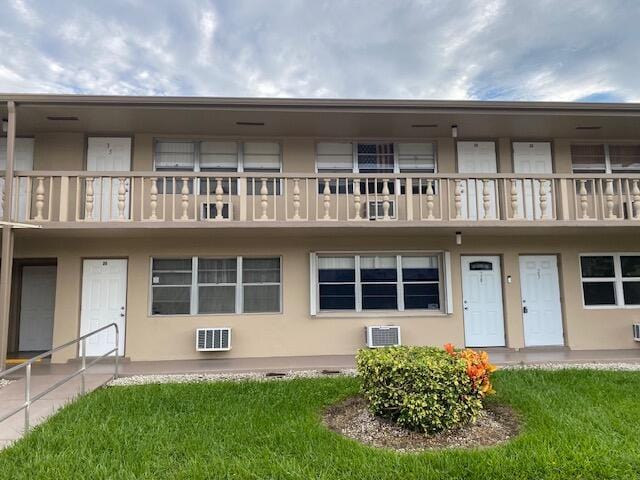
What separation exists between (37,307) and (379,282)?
25.2ft

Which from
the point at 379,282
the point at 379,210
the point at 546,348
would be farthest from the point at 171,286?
the point at 546,348

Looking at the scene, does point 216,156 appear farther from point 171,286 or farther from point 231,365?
point 231,365

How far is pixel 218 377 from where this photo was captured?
22.4ft

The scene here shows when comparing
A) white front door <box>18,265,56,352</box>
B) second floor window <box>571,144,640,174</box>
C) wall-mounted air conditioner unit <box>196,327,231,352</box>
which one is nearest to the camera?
wall-mounted air conditioner unit <box>196,327,231,352</box>

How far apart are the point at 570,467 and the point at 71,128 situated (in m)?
9.68

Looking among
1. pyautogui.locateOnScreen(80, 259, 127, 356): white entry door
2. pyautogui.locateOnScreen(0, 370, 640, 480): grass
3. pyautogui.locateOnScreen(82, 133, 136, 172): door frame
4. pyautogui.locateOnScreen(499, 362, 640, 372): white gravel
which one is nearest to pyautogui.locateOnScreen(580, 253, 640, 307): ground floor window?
pyautogui.locateOnScreen(499, 362, 640, 372): white gravel

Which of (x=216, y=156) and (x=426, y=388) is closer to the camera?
(x=426, y=388)

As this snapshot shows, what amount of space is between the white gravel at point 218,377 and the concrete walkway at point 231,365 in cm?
17

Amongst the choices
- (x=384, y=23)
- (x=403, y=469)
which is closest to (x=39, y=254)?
(x=403, y=469)

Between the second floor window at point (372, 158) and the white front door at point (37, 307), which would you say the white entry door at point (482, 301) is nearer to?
the second floor window at point (372, 158)

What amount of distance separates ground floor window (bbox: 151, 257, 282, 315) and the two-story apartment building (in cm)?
3

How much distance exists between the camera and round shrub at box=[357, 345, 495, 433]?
405cm

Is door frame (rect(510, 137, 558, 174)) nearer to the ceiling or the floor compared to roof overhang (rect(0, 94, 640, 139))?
nearer to the floor

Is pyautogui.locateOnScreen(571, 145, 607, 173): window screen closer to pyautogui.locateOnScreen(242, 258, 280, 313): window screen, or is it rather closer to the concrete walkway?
the concrete walkway
